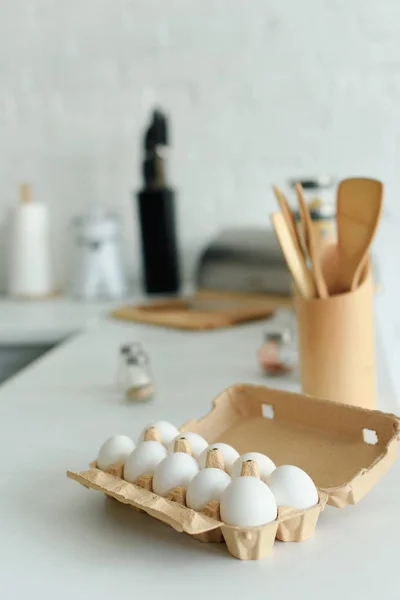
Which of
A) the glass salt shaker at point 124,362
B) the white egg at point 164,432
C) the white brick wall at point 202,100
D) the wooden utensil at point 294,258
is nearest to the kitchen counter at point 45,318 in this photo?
the white brick wall at point 202,100

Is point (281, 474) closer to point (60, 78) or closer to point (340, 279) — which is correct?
point (340, 279)

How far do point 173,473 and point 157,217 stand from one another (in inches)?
50.3

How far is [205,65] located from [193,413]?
125cm

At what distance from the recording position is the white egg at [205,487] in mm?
625

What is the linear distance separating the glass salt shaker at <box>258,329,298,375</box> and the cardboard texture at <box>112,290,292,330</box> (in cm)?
35

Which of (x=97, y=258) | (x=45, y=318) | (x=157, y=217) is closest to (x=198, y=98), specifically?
(x=157, y=217)

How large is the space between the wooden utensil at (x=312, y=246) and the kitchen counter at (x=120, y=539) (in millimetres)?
169

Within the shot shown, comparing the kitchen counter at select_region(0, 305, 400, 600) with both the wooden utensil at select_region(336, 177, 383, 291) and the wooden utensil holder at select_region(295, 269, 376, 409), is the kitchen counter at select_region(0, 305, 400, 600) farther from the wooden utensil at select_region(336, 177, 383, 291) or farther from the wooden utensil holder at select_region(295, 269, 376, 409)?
the wooden utensil at select_region(336, 177, 383, 291)

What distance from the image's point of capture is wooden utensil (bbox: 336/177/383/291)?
2.99ft

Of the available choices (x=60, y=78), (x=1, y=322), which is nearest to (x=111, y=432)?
(x=1, y=322)

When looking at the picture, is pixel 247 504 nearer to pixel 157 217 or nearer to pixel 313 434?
pixel 313 434

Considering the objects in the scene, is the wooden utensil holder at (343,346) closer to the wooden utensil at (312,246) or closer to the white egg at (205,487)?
the wooden utensil at (312,246)

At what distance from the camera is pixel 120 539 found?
0.65 meters

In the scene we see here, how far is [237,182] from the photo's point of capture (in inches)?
80.5
